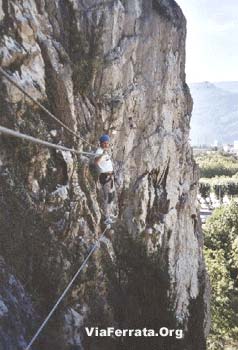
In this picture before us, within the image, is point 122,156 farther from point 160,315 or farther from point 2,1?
point 2,1

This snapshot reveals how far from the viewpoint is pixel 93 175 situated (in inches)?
553

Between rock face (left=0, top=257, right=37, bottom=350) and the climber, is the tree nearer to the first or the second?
the climber

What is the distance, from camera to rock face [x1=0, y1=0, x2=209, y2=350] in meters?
9.91

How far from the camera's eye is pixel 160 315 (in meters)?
16.6

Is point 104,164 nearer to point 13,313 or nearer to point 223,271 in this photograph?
point 13,313

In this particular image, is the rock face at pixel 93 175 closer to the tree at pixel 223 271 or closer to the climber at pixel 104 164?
the climber at pixel 104 164

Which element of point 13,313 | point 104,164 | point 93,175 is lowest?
point 13,313

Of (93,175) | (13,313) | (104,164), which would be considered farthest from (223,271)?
(13,313)

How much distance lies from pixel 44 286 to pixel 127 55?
425 inches

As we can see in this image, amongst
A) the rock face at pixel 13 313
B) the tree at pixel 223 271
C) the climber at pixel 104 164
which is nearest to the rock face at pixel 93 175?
the rock face at pixel 13 313

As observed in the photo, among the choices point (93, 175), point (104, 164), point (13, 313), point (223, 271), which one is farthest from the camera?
point (223, 271)

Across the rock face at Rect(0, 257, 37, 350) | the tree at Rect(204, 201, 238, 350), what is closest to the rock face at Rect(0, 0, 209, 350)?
the rock face at Rect(0, 257, 37, 350)

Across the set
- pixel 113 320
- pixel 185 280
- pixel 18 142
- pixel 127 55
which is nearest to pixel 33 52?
pixel 18 142

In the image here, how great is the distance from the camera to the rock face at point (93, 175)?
9.91m
